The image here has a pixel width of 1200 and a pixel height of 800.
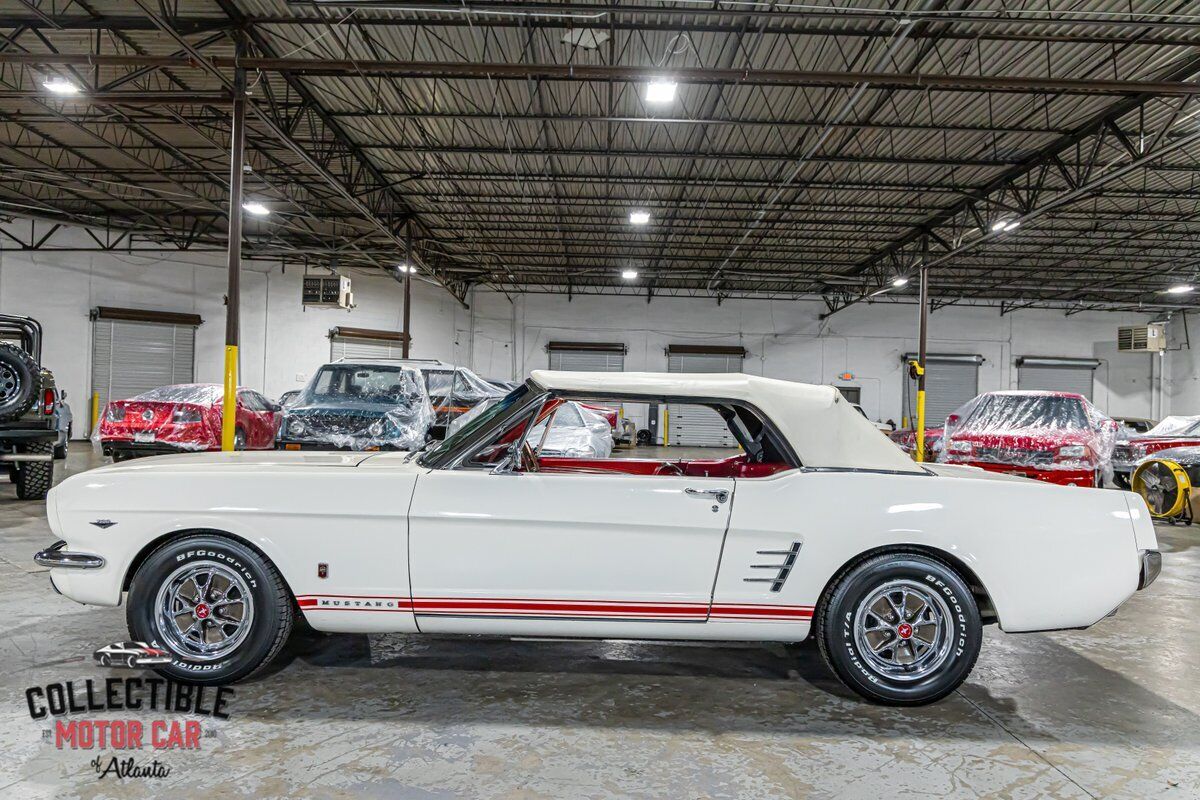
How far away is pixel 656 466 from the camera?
414 cm

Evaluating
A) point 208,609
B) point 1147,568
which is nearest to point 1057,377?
point 1147,568

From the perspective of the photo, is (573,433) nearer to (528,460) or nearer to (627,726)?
(528,460)

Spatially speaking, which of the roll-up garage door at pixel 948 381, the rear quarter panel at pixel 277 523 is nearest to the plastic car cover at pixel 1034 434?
the rear quarter panel at pixel 277 523

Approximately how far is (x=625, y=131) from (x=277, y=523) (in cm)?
1093

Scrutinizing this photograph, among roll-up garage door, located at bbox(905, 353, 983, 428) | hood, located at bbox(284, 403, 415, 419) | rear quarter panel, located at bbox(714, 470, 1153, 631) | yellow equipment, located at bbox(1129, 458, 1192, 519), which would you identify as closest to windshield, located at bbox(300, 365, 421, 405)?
hood, located at bbox(284, 403, 415, 419)

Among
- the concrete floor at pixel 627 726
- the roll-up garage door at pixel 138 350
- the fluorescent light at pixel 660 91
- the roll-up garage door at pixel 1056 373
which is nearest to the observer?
the concrete floor at pixel 627 726

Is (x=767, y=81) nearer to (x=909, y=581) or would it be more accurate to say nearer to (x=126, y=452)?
(x=909, y=581)

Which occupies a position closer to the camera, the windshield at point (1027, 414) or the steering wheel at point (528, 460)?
the steering wheel at point (528, 460)

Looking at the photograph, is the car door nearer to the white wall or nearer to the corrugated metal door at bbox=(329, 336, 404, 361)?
the corrugated metal door at bbox=(329, 336, 404, 361)

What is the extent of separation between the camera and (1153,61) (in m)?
9.35

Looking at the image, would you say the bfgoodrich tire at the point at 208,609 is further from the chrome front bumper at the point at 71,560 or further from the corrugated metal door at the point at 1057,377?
the corrugated metal door at the point at 1057,377

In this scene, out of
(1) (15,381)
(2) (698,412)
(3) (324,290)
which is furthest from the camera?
(2) (698,412)

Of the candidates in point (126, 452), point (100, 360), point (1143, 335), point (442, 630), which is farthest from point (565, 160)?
point (1143, 335)

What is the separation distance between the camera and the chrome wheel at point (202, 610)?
2.95 m
